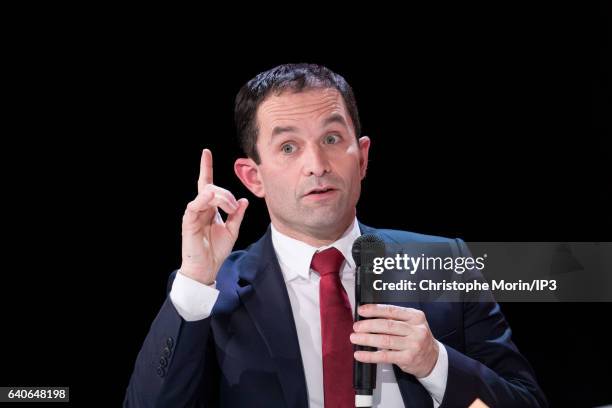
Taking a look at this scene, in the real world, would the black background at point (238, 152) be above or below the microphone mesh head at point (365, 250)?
above

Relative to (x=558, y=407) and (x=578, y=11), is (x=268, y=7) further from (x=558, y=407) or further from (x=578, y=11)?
(x=558, y=407)

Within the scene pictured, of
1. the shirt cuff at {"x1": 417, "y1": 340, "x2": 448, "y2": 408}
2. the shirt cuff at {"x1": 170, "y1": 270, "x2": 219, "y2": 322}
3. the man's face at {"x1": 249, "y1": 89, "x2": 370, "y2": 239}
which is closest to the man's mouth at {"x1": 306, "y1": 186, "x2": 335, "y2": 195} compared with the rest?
the man's face at {"x1": 249, "y1": 89, "x2": 370, "y2": 239}

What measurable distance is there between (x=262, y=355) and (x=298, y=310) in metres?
0.19

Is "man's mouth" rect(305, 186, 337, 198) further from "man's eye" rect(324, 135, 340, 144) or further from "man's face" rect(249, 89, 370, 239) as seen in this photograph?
"man's eye" rect(324, 135, 340, 144)

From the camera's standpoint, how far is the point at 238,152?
2525 millimetres

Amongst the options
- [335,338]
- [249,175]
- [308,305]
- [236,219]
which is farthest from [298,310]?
[249,175]

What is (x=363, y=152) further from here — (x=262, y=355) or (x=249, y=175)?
(x=262, y=355)

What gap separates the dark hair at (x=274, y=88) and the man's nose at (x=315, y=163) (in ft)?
0.66

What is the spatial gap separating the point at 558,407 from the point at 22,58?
229 centimetres

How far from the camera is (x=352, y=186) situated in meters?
2.25

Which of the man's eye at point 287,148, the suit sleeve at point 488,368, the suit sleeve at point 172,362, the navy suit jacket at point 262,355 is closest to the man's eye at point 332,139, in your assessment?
the man's eye at point 287,148

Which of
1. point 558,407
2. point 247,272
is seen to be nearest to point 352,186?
point 247,272

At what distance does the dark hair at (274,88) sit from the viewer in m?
2.29

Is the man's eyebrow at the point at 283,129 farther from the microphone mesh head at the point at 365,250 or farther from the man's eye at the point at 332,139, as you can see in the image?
the microphone mesh head at the point at 365,250
